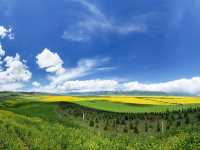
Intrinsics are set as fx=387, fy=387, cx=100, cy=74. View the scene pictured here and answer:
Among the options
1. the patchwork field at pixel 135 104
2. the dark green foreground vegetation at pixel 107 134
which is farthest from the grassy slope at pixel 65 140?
the patchwork field at pixel 135 104

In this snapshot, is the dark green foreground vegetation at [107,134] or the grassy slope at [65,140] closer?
the grassy slope at [65,140]

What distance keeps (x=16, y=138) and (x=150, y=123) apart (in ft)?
94.5

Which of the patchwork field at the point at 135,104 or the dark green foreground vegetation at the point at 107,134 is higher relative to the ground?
the patchwork field at the point at 135,104

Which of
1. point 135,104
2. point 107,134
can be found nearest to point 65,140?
point 107,134

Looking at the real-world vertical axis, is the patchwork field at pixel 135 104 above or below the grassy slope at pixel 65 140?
above

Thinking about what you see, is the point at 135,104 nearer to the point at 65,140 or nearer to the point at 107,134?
the point at 107,134

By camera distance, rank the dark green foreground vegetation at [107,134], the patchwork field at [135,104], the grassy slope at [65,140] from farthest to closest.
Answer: the patchwork field at [135,104]
the dark green foreground vegetation at [107,134]
the grassy slope at [65,140]

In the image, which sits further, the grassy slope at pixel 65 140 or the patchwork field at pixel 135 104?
the patchwork field at pixel 135 104

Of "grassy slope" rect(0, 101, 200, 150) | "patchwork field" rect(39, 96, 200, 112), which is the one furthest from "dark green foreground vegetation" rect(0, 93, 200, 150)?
"patchwork field" rect(39, 96, 200, 112)

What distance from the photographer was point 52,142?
34.8 m

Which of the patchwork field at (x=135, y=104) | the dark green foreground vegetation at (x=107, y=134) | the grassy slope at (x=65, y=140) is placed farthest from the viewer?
the patchwork field at (x=135, y=104)

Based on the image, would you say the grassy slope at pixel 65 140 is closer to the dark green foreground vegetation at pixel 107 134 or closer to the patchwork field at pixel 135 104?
the dark green foreground vegetation at pixel 107 134

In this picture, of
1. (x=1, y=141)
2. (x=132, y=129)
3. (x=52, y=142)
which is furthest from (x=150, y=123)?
(x=1, y=141)

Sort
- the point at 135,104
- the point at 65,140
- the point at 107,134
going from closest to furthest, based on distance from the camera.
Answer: the point at 65,140 < the point at 107,134 < the point at 135,104
